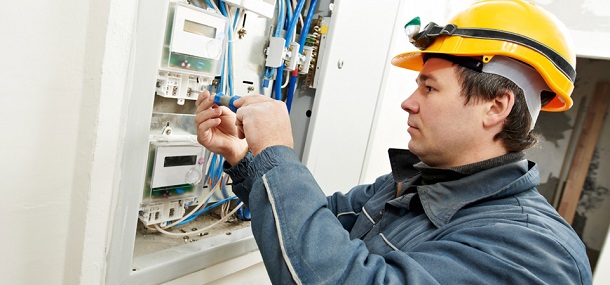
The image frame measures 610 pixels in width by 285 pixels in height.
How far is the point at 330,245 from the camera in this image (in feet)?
1.88

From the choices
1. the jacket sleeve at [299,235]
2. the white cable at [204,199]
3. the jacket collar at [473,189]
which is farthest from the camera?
the white cable at [204,199]

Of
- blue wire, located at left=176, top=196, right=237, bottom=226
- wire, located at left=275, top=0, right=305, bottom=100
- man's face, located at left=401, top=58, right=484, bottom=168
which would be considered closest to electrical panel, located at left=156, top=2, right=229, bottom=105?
wire, located at left=275, top=0, right=305, bottom=100

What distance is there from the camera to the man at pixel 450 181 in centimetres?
58

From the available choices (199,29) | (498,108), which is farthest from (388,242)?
(199,29)

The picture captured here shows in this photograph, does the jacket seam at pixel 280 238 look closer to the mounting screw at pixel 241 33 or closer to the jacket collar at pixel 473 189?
the jacket collar at pixel 473 189

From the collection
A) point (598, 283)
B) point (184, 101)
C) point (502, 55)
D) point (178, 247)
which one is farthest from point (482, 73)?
point (598, 283)

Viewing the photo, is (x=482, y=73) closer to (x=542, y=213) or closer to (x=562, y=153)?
(x=542, y=213)

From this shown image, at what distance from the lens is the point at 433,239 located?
69 cm

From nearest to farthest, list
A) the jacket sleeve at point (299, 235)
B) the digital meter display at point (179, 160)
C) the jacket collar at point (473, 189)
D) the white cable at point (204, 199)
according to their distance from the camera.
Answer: the jacket sleeve at point (299, 235)
the jacket collar at point (473, 189)
the digital meter display at point (179, 160)
the white cable at point (204, 199)

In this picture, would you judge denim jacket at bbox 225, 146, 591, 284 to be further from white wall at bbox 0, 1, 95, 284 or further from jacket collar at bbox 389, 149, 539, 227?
white wall at bbox 0, 1, 95, 284

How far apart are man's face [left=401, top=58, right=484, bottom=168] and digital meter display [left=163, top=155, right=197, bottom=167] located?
51cm

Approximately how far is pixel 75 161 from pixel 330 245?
0.48 metres

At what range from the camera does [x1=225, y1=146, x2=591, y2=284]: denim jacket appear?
565 millimetres

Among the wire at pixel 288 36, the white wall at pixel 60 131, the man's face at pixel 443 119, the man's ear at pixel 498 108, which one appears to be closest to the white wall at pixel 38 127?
the white wall at pixel 60 131
